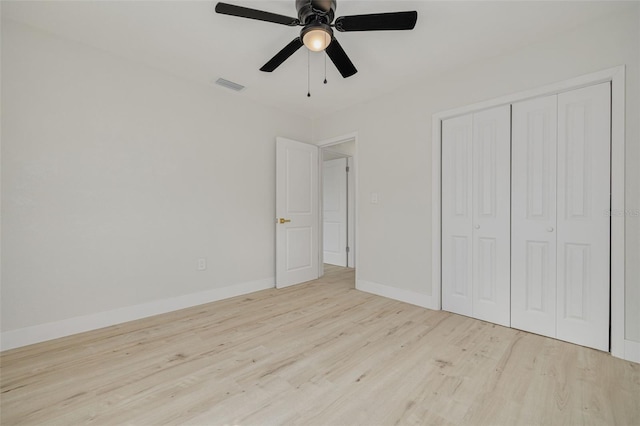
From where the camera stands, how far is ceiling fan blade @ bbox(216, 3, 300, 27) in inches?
65.8

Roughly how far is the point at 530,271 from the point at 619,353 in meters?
0.73

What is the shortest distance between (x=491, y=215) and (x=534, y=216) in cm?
33

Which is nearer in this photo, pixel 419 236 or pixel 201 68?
pixel 201 68

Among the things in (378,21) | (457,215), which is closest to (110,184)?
(378,21)

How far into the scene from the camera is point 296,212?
13.1ft

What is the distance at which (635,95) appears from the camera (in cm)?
196

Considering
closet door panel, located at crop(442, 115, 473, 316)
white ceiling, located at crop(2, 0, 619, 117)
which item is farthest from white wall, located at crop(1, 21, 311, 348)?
closet door panel, located at crop(442, 115, 473, 316)

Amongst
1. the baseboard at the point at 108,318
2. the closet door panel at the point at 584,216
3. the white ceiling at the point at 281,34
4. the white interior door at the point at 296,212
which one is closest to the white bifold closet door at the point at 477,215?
the closet door panel at the point at 584,216

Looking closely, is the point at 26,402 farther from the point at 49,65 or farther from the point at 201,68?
the point at 201,68

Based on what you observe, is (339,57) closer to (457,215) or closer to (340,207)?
(457,215)

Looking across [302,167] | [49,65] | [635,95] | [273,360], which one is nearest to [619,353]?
[635,95]

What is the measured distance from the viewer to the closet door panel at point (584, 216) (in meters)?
2.08

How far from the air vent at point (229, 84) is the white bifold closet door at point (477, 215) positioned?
7.75 feet

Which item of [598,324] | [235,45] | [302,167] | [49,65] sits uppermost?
[235,45]
